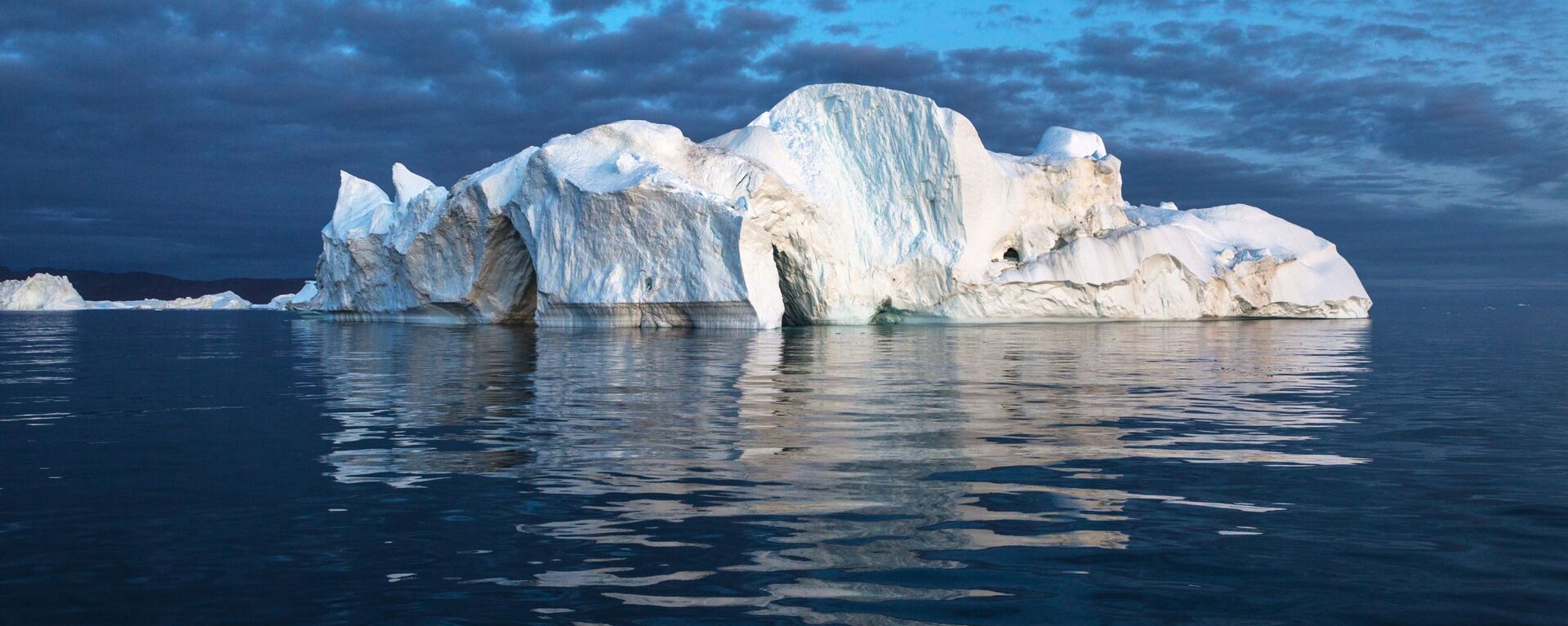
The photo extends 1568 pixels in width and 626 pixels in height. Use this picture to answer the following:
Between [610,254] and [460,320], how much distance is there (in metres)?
9.94

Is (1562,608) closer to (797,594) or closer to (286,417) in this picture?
(797,594)

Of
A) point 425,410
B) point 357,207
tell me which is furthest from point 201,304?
point 425,410

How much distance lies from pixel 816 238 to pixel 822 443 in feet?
77.3

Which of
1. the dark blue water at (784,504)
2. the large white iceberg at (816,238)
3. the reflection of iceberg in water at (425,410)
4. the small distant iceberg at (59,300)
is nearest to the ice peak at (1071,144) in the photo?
the large white iceberg at (816,238)

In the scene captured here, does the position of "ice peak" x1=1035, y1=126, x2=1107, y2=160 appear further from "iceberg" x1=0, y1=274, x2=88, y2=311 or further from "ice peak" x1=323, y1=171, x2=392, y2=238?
"iceberg" x1=0, y1=274, x2=88, y2=311

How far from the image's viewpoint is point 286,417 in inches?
318

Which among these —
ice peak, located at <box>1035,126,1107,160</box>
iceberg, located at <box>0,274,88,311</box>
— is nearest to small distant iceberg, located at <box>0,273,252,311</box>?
iceberg, located at <box>0,274,88,311</box>

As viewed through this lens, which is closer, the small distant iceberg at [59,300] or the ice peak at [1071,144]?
the ice peak at [1071,144]

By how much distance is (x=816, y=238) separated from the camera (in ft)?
97.9

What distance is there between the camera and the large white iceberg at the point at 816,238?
26.6 m

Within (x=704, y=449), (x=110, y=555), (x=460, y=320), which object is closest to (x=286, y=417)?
(x=704, y=449)

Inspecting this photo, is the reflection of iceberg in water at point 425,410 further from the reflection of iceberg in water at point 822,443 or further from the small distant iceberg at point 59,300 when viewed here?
the small distant iceberg at point 59,300

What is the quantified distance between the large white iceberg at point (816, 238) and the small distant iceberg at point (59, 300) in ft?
186

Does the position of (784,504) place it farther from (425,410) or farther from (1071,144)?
(1071,144)
